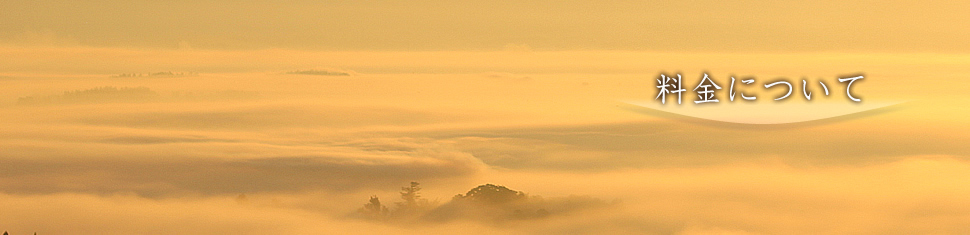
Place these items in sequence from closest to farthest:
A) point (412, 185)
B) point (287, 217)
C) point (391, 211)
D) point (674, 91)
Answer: point (674, 91)
point (412, 185)
point (391, 211)
point (287, 217)

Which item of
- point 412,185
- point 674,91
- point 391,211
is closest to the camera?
point 674,91

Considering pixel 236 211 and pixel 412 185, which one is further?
pixel 236 211

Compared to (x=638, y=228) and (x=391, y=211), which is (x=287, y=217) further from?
(x=638, y=228)

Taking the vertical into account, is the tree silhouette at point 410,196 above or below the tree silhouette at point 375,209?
below

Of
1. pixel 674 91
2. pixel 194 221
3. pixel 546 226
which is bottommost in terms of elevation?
pixel 674 91

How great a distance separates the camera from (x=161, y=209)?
178125 mm

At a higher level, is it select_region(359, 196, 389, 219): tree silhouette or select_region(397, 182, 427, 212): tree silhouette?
select_region(359, 196, 389, 219): tree silhouette

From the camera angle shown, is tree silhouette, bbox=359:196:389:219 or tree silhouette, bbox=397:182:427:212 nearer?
tree silhouette, bbox=397:182:427:212

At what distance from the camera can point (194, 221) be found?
167 metres

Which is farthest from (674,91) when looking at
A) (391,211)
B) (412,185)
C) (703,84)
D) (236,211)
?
(236,211)

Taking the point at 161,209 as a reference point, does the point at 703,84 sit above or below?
below

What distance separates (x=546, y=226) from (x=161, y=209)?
266ft

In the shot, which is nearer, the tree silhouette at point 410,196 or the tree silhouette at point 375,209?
the tree silhouette at point 410,196

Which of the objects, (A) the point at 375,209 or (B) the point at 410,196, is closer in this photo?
(B) the point at 410,196
